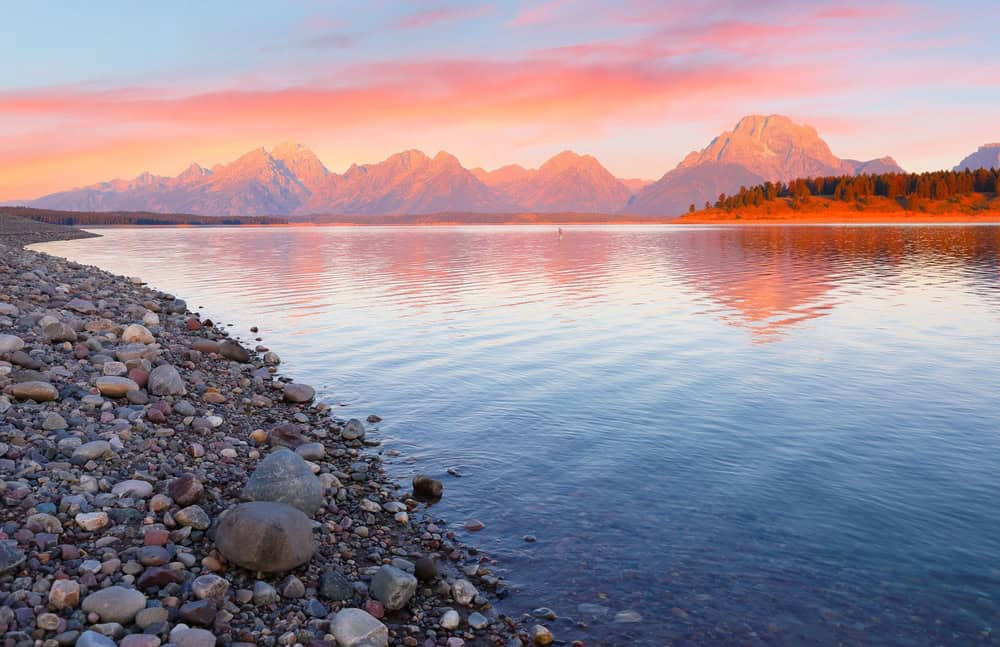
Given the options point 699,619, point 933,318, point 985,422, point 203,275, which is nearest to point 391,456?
point 699,619

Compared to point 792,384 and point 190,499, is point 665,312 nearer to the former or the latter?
point 792,384

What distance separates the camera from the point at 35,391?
13.8 metres

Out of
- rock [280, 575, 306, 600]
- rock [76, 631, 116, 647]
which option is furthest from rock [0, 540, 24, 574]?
rock [280, 575, 306, 600]

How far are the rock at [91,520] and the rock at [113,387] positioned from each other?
6220mm

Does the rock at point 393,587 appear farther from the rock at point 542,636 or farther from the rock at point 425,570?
the rock at point 542,636

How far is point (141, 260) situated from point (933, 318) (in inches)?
3431

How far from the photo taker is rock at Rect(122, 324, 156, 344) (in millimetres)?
20914

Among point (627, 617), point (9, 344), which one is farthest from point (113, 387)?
point (627, 617)

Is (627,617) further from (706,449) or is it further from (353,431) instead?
(353,431)

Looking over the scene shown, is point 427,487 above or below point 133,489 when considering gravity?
below

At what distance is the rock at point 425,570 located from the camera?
1002cm

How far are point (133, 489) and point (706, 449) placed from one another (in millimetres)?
11946

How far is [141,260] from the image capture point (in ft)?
283

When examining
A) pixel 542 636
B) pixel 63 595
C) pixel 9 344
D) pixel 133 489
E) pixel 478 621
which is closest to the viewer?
pixel 63 595
